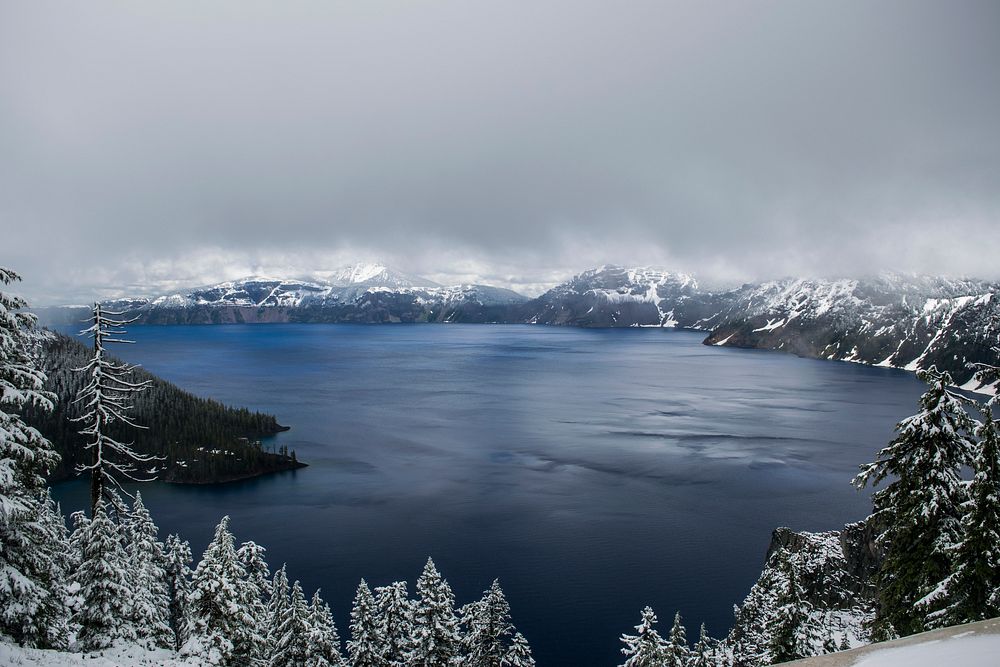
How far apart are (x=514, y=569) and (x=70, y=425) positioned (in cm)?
12300

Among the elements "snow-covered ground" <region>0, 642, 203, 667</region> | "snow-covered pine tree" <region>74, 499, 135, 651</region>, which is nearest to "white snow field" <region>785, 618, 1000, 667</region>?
"snow-covered ground" <region>0, 642, 203, 667</region>

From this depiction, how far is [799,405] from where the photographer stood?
→ 164250 millimetres

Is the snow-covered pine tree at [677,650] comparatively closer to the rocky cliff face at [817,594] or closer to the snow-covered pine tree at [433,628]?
the rocky cliff face at [817,594]

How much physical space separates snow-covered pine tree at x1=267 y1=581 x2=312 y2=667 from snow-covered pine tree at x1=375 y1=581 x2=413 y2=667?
16.0 feet

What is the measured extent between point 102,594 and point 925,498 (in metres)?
31.3

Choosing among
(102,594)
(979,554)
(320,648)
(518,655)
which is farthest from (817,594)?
(102,594)

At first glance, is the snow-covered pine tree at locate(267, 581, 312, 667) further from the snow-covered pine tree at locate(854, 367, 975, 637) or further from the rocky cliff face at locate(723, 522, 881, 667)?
the snow-covered pine tree at locate(854, 367, 975, 637)

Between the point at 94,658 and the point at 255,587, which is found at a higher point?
the point at 94,658

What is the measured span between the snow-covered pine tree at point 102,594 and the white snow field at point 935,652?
87.3 ft

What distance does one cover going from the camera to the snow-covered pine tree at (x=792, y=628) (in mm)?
25130

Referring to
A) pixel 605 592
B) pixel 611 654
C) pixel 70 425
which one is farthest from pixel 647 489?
pixel 70 425

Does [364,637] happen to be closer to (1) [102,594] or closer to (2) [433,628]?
(2) [433,628]

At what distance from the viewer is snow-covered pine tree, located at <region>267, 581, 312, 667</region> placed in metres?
30.7

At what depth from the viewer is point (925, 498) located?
17062mm
